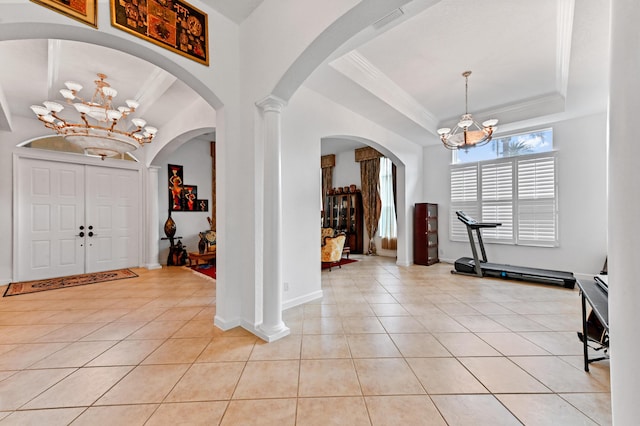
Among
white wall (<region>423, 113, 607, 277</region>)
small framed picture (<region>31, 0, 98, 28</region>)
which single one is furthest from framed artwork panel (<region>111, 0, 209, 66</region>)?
white wall (<region>423, 113, 607, 277</region>)

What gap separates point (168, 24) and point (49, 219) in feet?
17.3

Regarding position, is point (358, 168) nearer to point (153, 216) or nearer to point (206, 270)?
point (206, 270)

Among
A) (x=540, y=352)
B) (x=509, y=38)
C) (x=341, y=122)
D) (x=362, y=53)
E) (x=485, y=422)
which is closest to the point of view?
(x=485, y=422)

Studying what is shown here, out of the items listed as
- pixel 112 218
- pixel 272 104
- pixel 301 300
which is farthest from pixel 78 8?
pixel 112 218

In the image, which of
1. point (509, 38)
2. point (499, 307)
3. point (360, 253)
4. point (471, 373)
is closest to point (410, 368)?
point (471, 373)

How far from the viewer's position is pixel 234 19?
295cm

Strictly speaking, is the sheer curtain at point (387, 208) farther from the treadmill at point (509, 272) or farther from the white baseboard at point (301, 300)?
the white baseboard at point (301, 300)

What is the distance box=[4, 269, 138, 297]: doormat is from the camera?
4.23 metres

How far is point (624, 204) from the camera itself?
2.59ft

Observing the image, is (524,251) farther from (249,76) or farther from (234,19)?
(234,19)

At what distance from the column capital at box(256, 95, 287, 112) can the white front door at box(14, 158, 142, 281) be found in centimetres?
524

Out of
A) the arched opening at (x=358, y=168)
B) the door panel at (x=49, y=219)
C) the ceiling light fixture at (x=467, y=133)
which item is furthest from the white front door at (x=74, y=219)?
the ceiling light fixture at (x=467, y=133)

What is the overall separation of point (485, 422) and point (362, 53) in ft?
13.3

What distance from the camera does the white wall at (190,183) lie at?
6.62 meters
